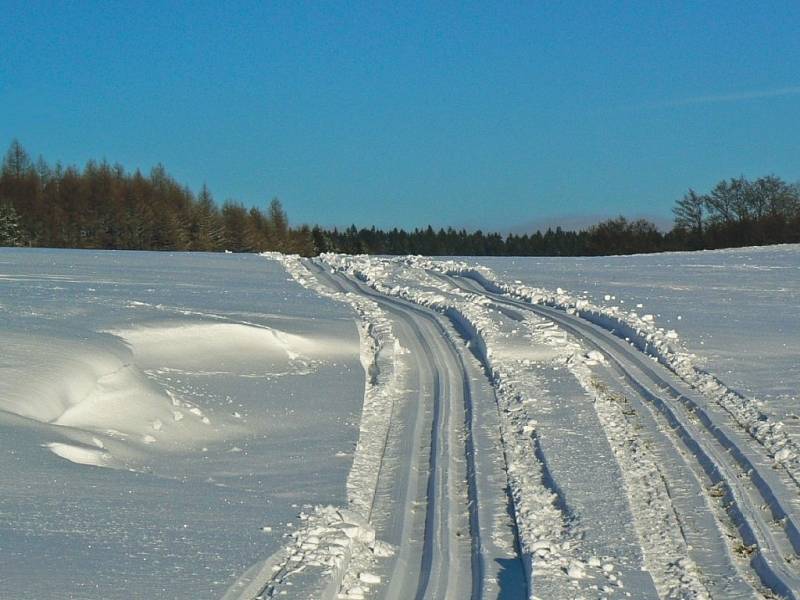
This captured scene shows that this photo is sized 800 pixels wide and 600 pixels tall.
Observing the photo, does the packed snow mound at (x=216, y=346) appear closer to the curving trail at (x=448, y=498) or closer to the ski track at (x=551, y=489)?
the ski track at (x=551, y=489)

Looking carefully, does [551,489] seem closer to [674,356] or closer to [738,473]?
[738,473]

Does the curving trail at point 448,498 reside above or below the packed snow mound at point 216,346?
below

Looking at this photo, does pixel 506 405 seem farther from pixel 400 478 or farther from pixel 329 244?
pixel 329 244

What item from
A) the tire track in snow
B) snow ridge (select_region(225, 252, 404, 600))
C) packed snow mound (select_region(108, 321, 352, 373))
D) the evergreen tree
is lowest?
snow ridge (select_region(225, 252, 404, 600))

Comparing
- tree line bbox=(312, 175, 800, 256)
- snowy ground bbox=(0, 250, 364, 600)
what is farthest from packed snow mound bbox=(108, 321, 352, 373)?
tree line bbox=(312, 175, 800, 256)

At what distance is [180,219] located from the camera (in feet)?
270

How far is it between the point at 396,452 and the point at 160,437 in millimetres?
2541

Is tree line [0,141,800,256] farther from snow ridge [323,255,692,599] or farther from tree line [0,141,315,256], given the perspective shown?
snow ridge [323,255,692,599]

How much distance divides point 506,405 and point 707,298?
43.9 ft

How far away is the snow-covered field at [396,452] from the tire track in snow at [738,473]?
28 mm

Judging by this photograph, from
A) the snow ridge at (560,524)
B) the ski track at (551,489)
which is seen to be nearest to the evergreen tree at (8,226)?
the ski track at (551,489)

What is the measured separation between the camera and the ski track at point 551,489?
568cm

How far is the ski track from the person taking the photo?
568 cm

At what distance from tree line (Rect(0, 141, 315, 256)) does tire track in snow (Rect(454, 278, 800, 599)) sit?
6620cm
